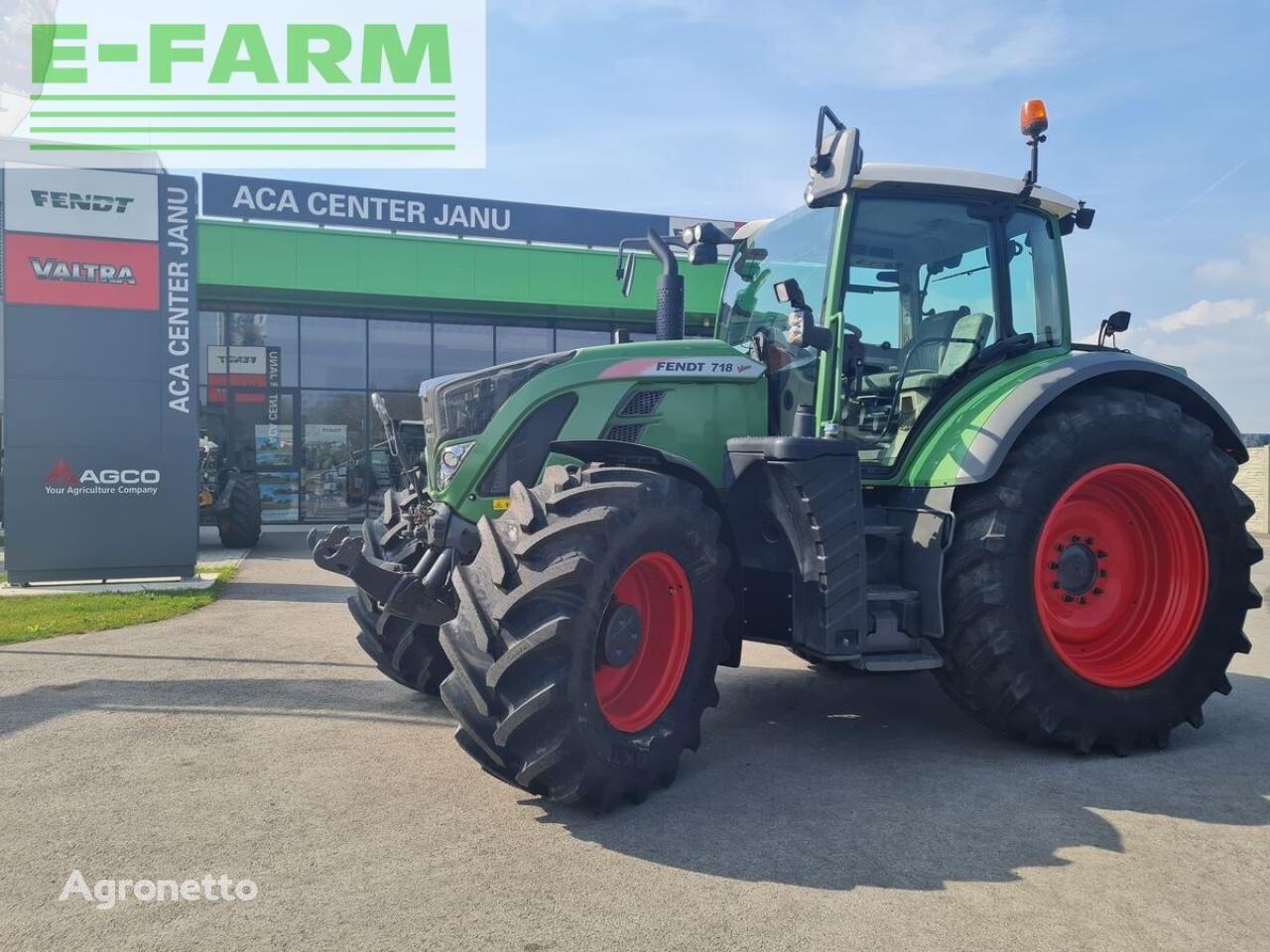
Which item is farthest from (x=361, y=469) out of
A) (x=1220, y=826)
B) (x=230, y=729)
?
(x=1220, y=826)

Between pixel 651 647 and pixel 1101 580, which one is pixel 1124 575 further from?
pixel 651 647

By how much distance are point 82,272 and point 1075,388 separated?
9951mm

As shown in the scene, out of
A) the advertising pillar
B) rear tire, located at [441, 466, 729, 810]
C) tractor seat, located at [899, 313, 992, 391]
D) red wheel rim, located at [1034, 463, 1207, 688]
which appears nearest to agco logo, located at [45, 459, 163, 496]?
the advertising pillar

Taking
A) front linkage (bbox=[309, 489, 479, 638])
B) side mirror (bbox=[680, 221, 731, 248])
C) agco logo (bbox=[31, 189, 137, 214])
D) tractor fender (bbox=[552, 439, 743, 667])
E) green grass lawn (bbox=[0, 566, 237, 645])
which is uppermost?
agco logo (bbox=[31, 189, 137, 214])

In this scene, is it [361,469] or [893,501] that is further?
[361,469]

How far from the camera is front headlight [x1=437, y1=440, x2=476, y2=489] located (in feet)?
14.5

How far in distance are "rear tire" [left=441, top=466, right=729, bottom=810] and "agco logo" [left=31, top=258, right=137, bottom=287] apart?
8.54 metres

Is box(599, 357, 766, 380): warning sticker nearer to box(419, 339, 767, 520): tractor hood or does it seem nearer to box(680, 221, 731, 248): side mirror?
box(419, 339, 767, 520): tractor hood

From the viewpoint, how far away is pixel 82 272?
33.3ft

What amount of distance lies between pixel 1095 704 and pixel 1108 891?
157 centimetres

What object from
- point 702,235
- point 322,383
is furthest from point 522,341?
point 702,235

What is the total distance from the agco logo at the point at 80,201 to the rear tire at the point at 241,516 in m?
5.25

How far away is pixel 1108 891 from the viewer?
307 cm

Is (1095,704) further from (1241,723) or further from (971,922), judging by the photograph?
(971,922)
